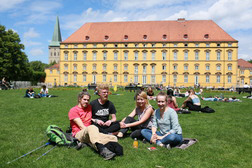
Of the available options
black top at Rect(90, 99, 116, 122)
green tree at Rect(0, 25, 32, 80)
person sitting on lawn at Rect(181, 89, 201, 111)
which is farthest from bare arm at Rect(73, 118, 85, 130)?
green tree at Rect(0, 25, 32, 80)

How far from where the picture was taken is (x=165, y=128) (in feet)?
18.7

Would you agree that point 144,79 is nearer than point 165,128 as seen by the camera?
No

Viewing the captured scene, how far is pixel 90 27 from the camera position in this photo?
185ft

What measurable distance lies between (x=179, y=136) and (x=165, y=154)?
765 millimetres

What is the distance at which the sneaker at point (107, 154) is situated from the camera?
4.51m

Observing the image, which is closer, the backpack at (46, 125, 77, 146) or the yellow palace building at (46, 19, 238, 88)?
the backpack at (46, 125, 77, 146)

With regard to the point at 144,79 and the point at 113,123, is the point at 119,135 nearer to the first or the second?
the point at 113,123

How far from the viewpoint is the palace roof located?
5105cm

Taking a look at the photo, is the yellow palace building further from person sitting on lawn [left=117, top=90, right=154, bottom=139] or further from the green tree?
person sitting on lawn [left=117, top=90, right=154, bottom=139]

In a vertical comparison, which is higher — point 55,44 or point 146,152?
point 55,44

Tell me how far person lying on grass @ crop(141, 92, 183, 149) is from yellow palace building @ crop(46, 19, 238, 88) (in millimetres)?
47751

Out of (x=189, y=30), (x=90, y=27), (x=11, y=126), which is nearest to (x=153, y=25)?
(x=189, y=30)

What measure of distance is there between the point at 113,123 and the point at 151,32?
4941 cm

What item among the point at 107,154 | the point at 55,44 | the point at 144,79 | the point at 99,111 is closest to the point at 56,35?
the point at 55,44
